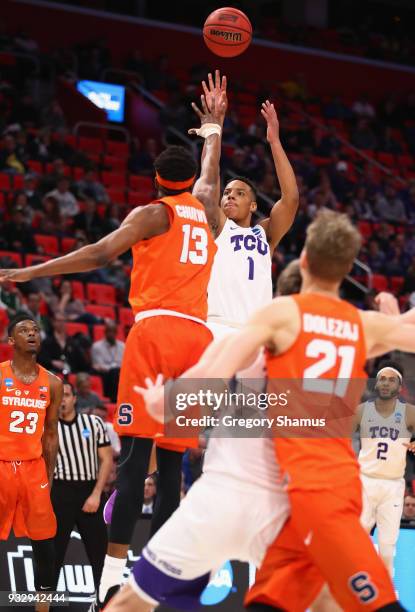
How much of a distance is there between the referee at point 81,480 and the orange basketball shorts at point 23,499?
70 centimetres

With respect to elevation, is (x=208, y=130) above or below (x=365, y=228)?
above

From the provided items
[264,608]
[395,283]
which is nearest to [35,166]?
[395,283]

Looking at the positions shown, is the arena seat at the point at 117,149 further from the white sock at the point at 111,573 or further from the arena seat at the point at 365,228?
the white sock at the point at 111,573

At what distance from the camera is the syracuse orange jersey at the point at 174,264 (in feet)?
19.5

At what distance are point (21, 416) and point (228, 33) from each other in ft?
11.5

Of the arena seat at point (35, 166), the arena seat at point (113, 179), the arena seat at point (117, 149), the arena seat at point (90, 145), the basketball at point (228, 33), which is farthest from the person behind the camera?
the arena seat at point (117, 149)

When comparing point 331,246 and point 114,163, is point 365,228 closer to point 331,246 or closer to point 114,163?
point 114,163

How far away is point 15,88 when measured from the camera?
1920 centimetres

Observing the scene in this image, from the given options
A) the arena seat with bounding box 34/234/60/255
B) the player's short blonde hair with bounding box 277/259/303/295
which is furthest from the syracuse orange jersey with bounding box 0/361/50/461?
the arena seat with bounding box 34/234/60/255

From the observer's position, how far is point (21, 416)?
8625 millimetres

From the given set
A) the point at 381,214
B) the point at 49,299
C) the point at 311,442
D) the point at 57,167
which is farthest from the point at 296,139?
the point at 311,442

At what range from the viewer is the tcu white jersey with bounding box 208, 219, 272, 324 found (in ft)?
23.2

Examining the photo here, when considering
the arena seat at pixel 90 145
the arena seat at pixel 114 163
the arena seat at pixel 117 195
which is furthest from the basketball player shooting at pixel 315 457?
the arena seat at pixel 90 145

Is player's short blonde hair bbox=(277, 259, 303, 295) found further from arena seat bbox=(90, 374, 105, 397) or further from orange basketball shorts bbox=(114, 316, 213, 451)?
arena seat bbox=(90, 374, 105, 397)
